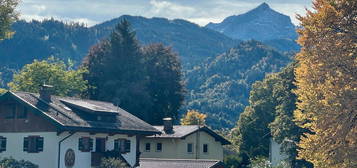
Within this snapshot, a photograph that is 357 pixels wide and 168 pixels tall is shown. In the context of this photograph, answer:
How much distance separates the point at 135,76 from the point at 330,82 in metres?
54.0

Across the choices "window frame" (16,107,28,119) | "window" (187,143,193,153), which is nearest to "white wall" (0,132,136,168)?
"window frame" (16,107,28,119)

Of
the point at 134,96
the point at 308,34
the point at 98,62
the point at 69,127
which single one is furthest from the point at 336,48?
the point at 98,62

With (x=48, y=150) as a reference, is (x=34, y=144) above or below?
above

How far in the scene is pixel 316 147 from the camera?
41.9 metres

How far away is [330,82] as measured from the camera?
41469mm

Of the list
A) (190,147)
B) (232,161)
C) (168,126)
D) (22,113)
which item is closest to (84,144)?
(22,113)

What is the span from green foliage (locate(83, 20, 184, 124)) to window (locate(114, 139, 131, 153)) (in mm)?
26749

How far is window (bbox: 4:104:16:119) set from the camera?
56250mm

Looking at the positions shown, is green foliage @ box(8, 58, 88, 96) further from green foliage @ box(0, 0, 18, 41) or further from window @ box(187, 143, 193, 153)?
green foliage @ box(0, 0, 18, 41)

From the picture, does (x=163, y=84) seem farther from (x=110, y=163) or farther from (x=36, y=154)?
(x=36, y=154)

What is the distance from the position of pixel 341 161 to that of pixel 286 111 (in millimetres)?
30246

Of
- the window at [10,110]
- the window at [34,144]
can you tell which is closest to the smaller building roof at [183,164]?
the window at [34,144]

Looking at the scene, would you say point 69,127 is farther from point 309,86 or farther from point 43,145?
point 309,86

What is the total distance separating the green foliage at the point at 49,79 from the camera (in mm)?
86938
